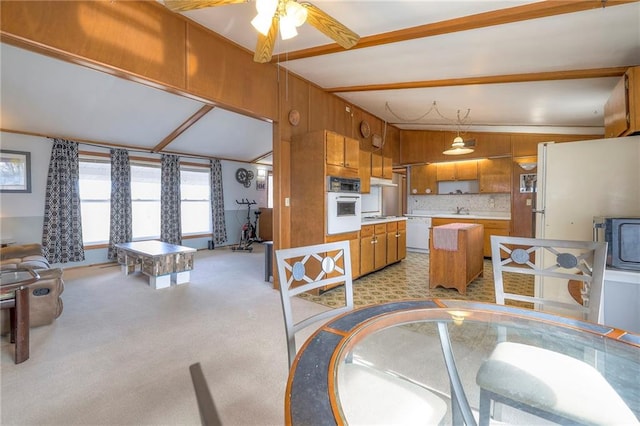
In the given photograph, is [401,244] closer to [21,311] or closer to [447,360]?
[447,360]

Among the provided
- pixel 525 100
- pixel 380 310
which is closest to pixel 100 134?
pixel 380 310

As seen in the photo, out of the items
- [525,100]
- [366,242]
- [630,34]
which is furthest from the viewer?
[366,242]

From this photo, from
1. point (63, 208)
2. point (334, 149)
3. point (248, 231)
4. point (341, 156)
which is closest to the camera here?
point (334, 149)

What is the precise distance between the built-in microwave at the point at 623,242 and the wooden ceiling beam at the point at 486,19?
1.44 meters

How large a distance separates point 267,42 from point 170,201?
5.25 m

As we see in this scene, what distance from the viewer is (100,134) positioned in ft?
16.8

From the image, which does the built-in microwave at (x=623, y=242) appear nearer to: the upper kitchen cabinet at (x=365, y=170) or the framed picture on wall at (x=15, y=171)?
the upper kitchen cabinet at (x=365, y=170)

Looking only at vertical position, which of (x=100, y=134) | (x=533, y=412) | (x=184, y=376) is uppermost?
(x=100, y=134)

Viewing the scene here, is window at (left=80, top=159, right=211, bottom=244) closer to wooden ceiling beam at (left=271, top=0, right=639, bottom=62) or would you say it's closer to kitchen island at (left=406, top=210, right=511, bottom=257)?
wooden ceiling beam at (left=271, top=0, right=639, bottom=62)

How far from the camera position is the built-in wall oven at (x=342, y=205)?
3.67m

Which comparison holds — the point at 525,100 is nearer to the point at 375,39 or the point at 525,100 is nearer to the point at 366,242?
the point at 375,39

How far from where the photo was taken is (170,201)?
6340 millimetres

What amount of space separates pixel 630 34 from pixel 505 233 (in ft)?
12.7

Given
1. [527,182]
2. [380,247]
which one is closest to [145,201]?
[380,247]
